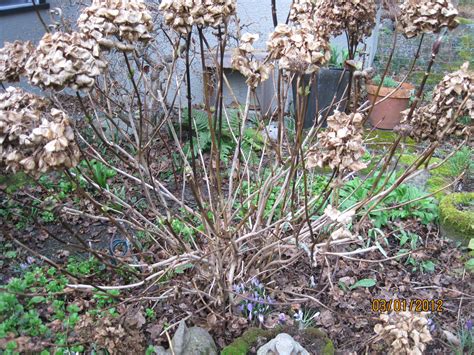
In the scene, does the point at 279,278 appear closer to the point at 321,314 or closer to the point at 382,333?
the point at 321,314

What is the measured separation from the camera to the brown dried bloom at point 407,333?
1.88 meters

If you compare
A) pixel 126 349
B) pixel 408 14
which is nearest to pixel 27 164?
pixel 126 349

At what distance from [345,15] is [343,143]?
2.69 feet

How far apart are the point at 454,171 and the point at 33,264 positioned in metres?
3.54

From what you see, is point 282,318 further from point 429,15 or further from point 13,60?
point 13,60

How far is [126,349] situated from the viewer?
209 cm

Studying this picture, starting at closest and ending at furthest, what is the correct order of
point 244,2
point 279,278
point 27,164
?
point 27,164 → point 279,278 → point 244,2

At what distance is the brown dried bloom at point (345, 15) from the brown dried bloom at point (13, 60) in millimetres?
1357

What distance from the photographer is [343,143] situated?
172 cm

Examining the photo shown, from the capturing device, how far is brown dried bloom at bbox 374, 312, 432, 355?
188 centimetres

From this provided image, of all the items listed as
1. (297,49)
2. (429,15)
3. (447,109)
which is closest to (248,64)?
(297,49)

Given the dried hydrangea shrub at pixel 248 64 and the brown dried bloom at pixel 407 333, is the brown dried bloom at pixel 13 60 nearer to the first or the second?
the dried hydrangea shrub at pixel 248 64

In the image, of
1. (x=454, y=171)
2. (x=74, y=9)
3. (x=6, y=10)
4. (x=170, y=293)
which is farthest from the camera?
(x=74, y=9)
